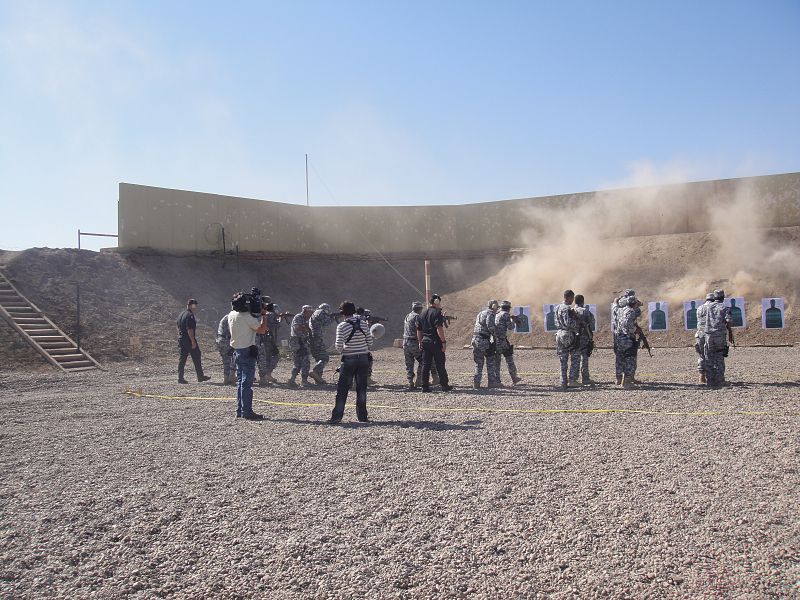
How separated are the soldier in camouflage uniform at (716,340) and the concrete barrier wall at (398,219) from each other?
1876cm

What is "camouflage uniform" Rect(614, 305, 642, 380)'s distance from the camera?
1225 centimetres

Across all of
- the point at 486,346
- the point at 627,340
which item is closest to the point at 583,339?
the point at 627,340

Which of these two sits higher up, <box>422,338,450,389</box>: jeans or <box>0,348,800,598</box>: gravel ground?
<box>422,338,450,389</box>: jeans

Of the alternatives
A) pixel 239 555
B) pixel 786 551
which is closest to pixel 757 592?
pixel 786 551

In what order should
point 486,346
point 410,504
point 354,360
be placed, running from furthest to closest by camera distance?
1. point 486,346
2. point 354,360
3. point 410,504

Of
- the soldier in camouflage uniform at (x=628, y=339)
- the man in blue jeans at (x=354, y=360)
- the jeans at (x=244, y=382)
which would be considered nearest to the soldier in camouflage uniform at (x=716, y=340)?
the soldier in camouflage uniform at (x=628, y=339)

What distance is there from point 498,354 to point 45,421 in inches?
333

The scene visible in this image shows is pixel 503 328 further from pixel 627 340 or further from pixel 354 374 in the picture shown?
pixel 354 374

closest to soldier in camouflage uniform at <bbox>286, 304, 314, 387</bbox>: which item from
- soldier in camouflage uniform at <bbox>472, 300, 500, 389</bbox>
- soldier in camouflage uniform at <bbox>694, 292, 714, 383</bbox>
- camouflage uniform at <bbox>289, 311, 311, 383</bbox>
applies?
camouflage uniform at <bbox>289, 311, 311, 383</bbox>

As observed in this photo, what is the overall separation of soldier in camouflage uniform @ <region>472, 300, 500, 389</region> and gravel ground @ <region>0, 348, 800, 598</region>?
302 centimetres

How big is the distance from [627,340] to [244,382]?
7.42m

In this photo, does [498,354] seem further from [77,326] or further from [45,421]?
[77,326]

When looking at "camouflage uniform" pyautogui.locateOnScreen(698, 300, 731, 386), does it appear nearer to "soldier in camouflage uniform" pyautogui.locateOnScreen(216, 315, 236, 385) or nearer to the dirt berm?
"soldier in camouflage uniform" pyautogui.locateOnScreen(216, 315, 236, 385)

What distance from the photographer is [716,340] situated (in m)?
12.1
